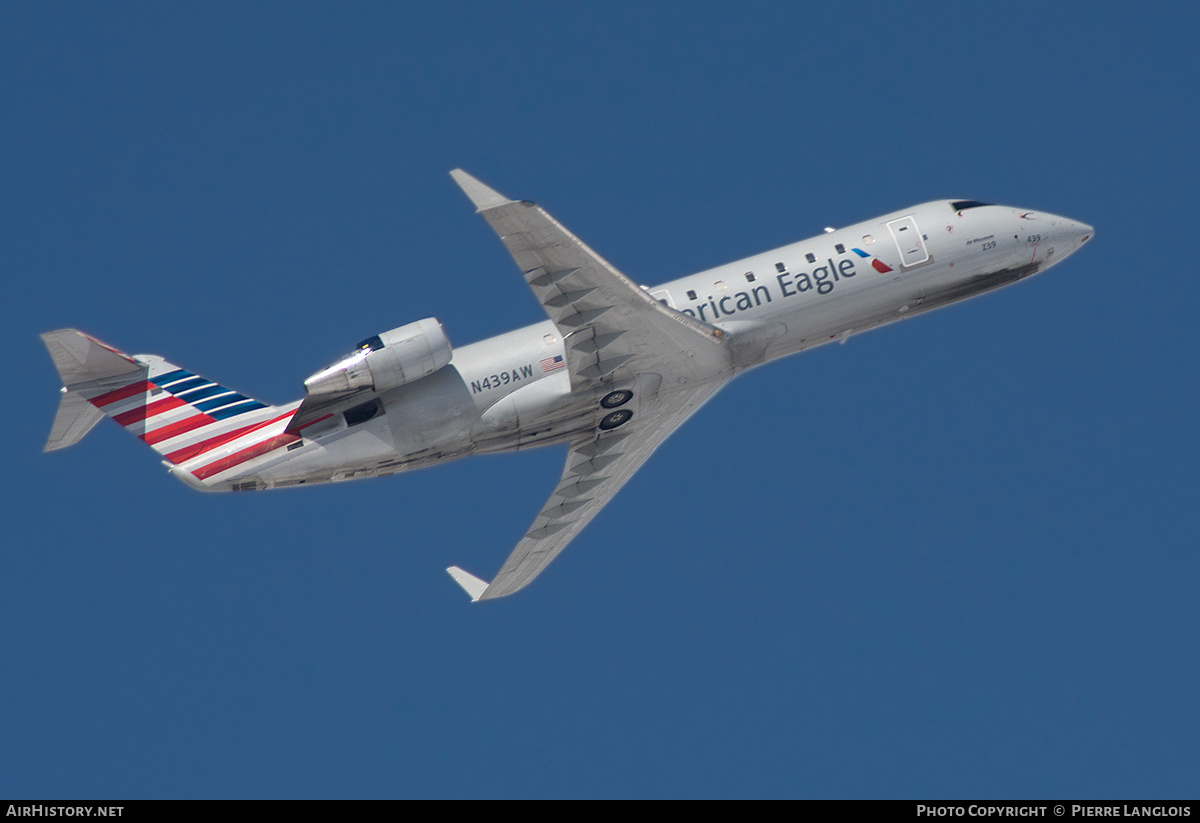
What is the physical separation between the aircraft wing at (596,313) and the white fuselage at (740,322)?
3.42 feet

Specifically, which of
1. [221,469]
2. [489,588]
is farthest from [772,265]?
[221,469]

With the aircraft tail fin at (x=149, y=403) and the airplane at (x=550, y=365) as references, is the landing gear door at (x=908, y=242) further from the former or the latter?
the aircraft tail fin at (x=149, y=403)

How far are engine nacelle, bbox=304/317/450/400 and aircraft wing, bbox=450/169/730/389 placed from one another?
10.4 ft

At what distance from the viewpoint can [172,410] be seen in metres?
38.2

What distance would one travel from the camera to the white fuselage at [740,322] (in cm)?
3725

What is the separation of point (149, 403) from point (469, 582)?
1180 cm

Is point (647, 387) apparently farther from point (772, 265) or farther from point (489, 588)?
point (489, 588)

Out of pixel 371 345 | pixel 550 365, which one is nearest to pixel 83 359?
pixel 371 345

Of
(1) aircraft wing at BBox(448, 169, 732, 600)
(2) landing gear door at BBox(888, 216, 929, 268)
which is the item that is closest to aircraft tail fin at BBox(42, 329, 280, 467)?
(1) aircraft wing at BBox(448, 169, 732, 600)

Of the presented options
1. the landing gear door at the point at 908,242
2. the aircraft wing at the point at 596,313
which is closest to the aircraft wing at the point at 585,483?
the aircraft wing at the point at 596,313

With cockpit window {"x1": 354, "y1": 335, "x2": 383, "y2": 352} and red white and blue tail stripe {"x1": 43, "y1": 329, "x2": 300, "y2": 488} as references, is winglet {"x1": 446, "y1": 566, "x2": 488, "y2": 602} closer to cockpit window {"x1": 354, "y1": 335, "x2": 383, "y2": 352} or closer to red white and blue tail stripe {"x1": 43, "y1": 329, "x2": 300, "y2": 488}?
red white and blue tail stripe {"x1": 43, "y1": 329, "x2": 300, "y2": 488}

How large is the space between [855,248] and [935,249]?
2544 mm
